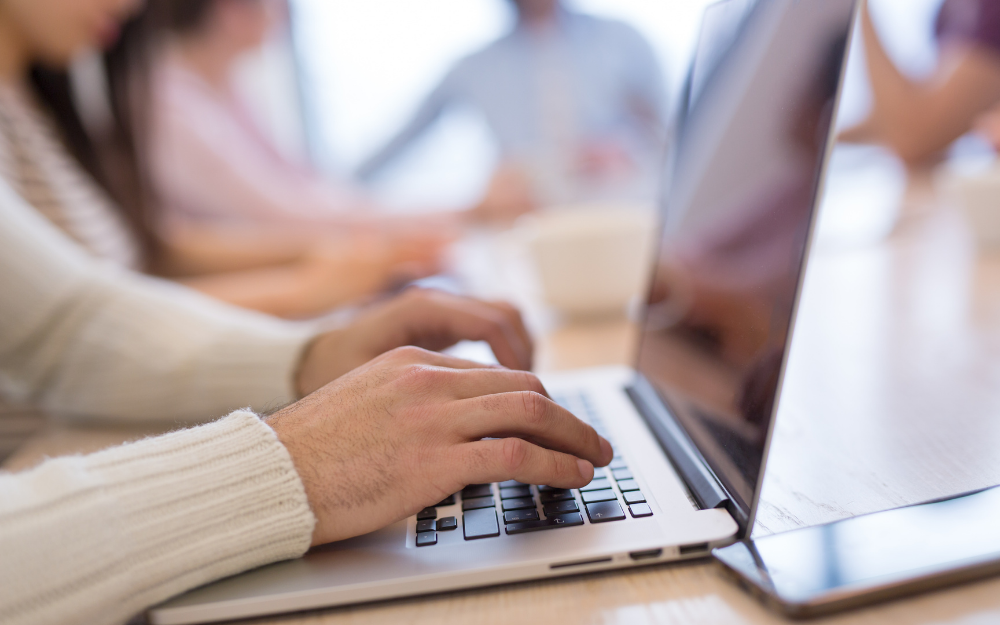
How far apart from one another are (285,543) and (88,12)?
0.93 m

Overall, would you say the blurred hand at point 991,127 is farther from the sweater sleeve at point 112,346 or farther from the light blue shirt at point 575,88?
the sweater sleeve at point 112,346

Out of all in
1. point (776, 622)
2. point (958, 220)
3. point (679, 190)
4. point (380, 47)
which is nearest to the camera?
point (776, 622)

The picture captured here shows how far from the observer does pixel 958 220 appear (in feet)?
3.29

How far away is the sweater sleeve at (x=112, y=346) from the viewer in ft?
1.91

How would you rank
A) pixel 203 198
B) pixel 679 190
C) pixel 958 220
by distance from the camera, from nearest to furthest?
pixel 679 190 → pixel 958 220 → pixel 203 198

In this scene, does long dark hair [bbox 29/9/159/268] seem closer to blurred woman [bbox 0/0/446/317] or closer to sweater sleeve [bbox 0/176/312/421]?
blurred woman [bbox 0/0/446/317]

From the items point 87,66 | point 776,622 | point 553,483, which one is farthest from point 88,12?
point 776,622

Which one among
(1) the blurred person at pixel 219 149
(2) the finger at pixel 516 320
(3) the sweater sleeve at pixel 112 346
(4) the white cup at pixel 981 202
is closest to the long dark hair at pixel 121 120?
(3) the sweater sleeve at pixel 112 346

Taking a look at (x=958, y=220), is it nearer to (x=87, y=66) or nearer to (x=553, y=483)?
(x=553, y=483)

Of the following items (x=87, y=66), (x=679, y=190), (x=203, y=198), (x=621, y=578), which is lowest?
(x=203, y=198)

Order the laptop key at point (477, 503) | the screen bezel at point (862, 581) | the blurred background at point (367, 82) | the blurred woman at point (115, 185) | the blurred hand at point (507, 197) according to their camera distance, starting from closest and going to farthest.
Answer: the screen bezel at point (862, 581)
the laptop key at point (477, 503)
the blurred woman at point (115, 185)
the blurred hand at point (507, 197)
the blurred background at point (367, 82)

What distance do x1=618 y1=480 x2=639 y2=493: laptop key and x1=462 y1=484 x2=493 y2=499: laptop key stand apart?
0.07 meters

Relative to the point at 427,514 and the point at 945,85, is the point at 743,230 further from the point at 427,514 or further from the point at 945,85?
the point at 945,85

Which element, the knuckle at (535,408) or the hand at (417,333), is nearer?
the knuckle at (535,408)
